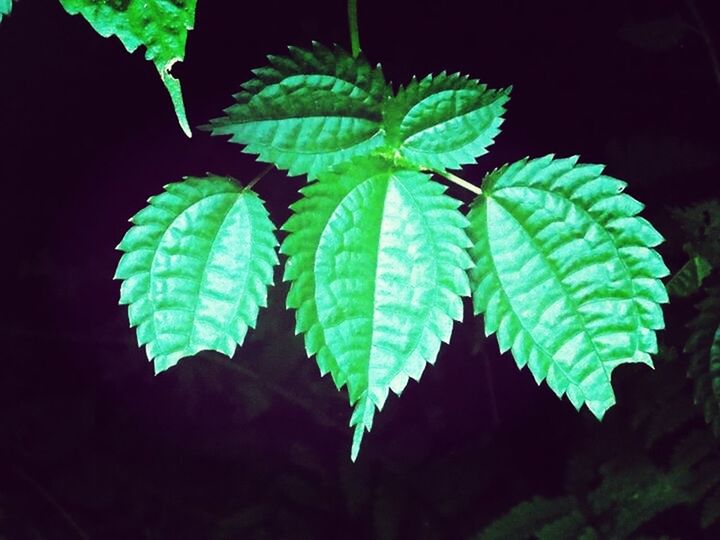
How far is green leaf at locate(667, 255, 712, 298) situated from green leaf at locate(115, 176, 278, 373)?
695 millimetres

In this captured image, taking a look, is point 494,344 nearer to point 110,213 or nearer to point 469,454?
point 469,454

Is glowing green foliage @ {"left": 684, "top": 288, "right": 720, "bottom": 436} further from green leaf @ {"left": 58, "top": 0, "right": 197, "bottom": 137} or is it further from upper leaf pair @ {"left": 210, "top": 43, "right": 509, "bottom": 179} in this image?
green leaf @ {"left": 58, "top": 0, "right": 197, "bottom": 137}

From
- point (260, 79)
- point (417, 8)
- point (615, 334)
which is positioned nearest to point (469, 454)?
point (615, 334)

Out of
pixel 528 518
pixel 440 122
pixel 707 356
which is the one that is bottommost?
pixel 528 518

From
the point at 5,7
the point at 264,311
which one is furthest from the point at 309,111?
the point at 264,311

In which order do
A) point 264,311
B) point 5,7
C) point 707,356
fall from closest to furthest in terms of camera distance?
point 5,7, point 707,356, point 264,311

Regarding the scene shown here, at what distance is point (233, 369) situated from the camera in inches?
69.4

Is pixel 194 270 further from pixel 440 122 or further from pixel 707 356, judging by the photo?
pixel 707 356

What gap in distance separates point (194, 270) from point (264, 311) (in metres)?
0.59

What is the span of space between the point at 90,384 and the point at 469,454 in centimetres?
89

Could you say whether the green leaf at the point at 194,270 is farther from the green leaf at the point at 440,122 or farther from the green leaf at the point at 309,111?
the green leaf at the point at 440,122

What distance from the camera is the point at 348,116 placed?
1.07 meters

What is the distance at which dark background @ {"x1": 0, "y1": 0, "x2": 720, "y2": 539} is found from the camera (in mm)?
1445

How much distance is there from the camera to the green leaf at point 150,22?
34.6 inches
